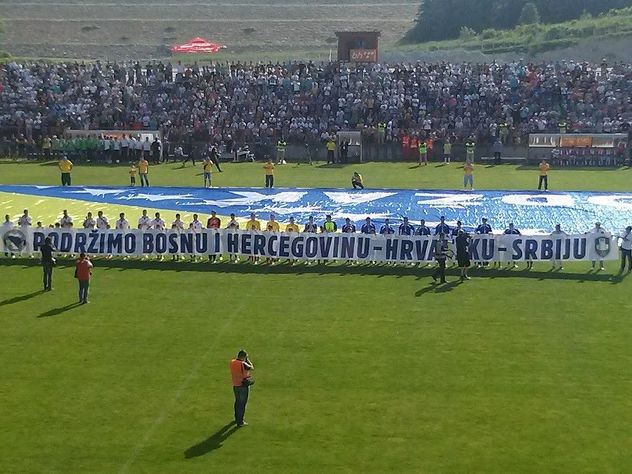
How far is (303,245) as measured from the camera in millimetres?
31203

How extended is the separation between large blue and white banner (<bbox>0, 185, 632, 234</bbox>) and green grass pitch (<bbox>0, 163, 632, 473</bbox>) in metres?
5.69

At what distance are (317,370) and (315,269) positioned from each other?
9710mm

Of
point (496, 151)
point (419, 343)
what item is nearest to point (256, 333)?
point (419, 343)

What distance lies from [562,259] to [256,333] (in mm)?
11201

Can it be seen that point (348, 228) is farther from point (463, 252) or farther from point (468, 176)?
point (468, 176)

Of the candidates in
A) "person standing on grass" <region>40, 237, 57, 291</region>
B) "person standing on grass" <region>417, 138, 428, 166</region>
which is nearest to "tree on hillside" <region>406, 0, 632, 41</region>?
"person standing on grass" <region>417, 138, 428, 166</region>

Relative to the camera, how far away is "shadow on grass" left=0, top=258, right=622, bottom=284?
29623 mm

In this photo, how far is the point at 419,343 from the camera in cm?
2308

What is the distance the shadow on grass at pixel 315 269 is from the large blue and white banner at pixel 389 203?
4787 millimetres

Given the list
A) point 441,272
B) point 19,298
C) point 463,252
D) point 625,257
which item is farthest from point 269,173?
point 625,257

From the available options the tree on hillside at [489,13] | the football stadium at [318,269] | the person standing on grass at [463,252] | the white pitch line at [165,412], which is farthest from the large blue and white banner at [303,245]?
the tree on hillside at [489,13]

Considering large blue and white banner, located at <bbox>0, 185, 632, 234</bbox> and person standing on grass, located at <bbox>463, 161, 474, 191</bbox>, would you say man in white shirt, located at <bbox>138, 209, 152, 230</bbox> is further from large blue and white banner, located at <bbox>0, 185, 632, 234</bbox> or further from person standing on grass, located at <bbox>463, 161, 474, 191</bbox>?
person standing on grass, located at <bbox>463, 161, 474, 191</bbox>

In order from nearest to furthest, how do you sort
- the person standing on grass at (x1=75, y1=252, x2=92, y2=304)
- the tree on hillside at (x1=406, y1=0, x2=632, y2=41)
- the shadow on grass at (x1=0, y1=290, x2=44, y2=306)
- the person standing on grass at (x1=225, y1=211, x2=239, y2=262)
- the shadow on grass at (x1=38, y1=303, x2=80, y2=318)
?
1. the shadow on grass at (x1=38, y1=303, x2=80, y2=318)
2. the person standing on grass at (x1=75, y1=252, x2=92, y2=304)
3. the shadow on grass at (x1=0, y1=290, x2=44, y2=306)
4. the person standing on grass at (x1=225, y1=211, x2=239, y2=262)
5. the tree on hillside at (x1=406, y1=0, x2=632, y2=41)

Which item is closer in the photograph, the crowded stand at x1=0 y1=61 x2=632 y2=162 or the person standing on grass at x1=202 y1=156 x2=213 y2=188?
the person standing on grass at x1=202 y1=156 x2=213 y2=188
